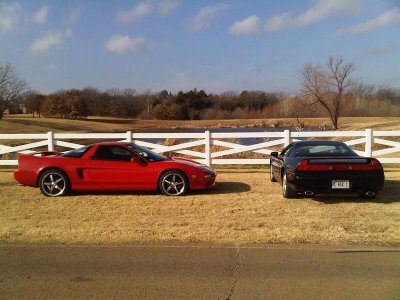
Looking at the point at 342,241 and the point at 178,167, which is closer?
the point at 342,241

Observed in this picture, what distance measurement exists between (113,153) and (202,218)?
3105mm

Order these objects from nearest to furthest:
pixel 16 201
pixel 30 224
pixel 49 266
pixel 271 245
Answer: pixel 49 266 → pixel 271 245 → pixel 30 224 → pixel 16 201

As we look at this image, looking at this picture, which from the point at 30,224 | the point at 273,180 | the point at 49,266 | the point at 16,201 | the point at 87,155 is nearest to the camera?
the point at 49,266

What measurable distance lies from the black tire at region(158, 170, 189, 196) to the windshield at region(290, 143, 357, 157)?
250 centimetres

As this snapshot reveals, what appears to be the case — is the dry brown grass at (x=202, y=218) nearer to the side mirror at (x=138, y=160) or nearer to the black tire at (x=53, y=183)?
the black tire at (x=53, y=183)

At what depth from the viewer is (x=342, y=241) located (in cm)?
591

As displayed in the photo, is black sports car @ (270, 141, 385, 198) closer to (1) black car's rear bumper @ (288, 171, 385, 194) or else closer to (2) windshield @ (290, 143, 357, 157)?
(1) black car's rear bumper @ (288, 171, 385, 194)

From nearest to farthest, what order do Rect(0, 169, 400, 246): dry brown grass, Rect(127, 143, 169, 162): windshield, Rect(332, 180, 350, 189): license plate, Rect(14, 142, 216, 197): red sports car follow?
Rect(0, 169, 400, 246): dry brown grass
Rect(332, 180, 350, 189): license plate
Rect(14, 142, 216, 197): red sports car
Rect(127, 143, 169, 162): windshield

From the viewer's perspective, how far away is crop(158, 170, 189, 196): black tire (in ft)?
30.1

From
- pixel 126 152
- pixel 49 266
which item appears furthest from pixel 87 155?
pixel 49 266

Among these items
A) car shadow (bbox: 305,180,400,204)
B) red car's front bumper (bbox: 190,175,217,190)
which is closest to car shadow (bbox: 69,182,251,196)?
red car's front bumper (bbox: 190,175,217,190)

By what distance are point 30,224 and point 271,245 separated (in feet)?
12.8

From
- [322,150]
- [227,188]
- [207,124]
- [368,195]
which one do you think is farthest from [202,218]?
[207,124]

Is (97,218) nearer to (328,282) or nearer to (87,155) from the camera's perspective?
(87,155)
